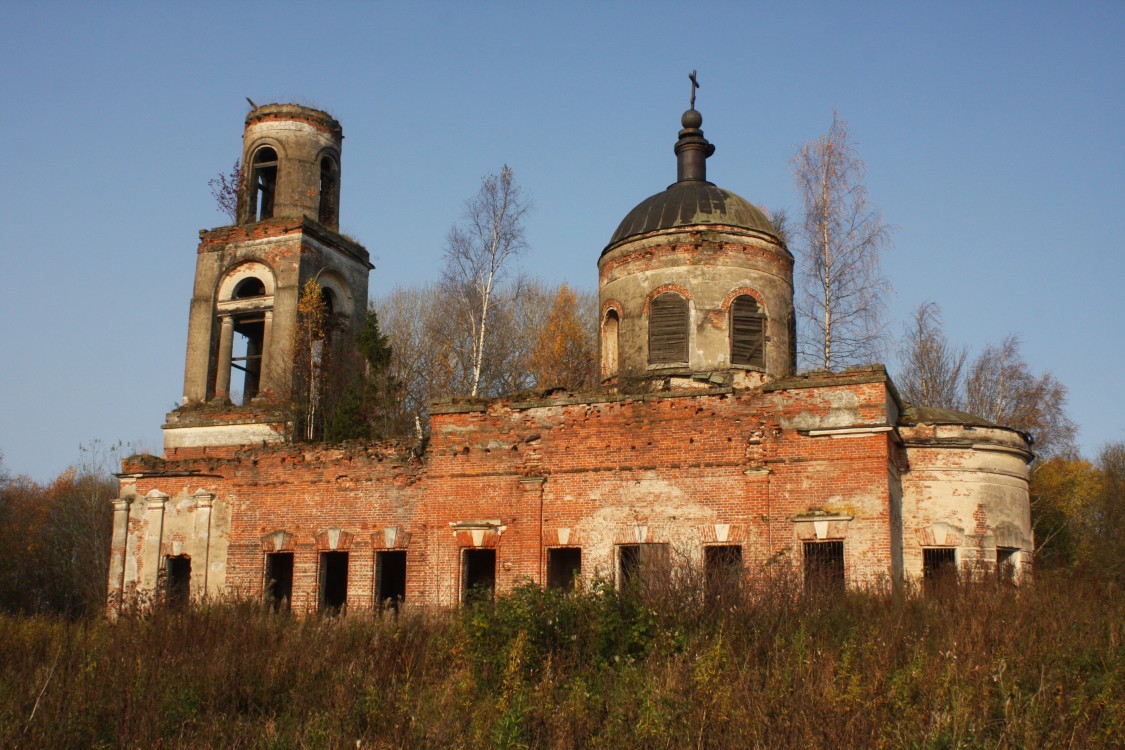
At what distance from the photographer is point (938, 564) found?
15.5m

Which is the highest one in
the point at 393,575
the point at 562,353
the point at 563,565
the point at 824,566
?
the point at 562,353

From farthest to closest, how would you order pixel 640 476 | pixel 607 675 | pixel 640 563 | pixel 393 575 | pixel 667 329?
pixel 393 575 → pixel 667 329 → pixel 640 476 → pixel 640 563 → pixel 607 675

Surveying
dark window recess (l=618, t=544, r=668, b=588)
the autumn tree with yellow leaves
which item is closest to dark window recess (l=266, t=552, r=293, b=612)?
dark window recess (l=618, t=544, r=668, b=588)

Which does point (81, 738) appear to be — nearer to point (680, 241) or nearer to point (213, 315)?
point (680, 241)

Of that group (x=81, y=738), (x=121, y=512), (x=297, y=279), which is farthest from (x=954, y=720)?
(x=297, y=279)

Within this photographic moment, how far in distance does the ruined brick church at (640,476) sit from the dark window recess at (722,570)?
7 centimetres

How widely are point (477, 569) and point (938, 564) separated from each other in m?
7.40

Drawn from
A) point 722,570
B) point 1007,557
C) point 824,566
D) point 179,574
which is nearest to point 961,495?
point 1007,557

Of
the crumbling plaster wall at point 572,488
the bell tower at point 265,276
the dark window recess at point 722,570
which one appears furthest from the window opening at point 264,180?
the dark window recess at point 722,570

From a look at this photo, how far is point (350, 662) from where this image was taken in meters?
9.72

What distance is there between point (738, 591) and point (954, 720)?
13.3 ft

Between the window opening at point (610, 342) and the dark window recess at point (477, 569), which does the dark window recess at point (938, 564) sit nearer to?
the window opening at point (610, 342)

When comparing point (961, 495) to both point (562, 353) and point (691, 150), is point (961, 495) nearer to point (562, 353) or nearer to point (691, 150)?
point (691, 150)

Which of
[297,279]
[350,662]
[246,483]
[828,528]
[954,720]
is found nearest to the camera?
[954,720]
